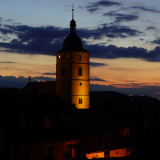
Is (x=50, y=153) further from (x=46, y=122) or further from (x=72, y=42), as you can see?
(x=72, y=42)

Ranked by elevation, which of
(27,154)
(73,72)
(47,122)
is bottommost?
(27,154)

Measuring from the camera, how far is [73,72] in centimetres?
8906

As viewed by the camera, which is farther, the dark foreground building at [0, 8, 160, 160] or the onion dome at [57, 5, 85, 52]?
the onion dome at [57, 5, 85, 52]

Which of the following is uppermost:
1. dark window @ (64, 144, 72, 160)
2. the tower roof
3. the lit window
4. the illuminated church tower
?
the tower roof

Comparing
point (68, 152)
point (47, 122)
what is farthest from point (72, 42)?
point (68, 152)

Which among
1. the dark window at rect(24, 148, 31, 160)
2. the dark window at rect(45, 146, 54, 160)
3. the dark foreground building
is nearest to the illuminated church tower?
the dark foreground building

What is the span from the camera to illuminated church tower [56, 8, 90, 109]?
290 ft

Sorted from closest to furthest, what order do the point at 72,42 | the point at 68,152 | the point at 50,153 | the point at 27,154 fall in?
the point at 27,154 → the point at 50,153 → the point at 68,152 → the point at 72,42

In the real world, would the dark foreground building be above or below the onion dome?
below

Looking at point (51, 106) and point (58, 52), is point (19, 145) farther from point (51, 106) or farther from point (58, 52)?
point (58, 52)

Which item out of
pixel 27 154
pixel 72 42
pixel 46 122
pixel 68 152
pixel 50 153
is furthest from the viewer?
pixel 72 42

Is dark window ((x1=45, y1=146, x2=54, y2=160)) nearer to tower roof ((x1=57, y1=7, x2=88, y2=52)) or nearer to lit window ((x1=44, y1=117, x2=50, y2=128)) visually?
lit window ((x1=44, y1=117, x2=50, y2=128))

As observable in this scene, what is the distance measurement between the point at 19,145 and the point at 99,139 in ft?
30.6

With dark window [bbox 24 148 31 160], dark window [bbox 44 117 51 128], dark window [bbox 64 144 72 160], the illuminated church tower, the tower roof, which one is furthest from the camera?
the tower roof
